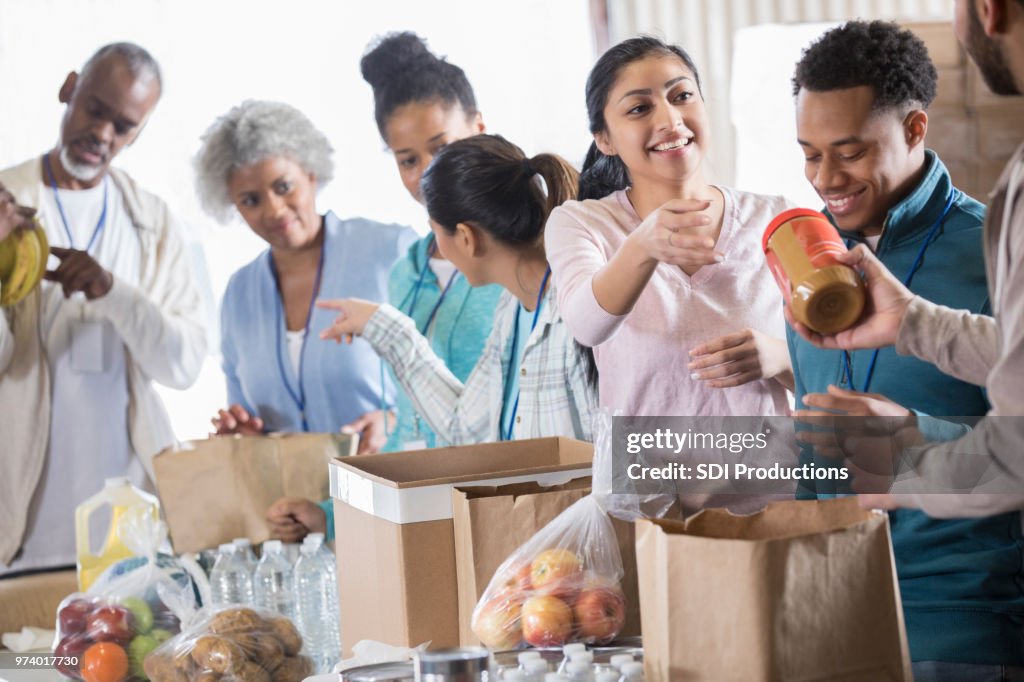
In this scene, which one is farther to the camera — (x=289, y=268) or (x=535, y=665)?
(x=289, y=268)

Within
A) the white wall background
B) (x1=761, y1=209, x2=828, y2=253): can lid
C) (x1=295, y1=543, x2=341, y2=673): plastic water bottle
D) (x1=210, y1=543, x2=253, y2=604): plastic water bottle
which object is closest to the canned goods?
(x1=761, y1=209, x2=828, y2=253): can lid

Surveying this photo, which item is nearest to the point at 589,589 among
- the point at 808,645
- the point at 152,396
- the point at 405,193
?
the point at 808,645

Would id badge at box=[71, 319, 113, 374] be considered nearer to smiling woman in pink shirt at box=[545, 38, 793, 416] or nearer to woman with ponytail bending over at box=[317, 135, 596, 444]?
woman with ponytail bending over at box=[317, 135, 596, 444]

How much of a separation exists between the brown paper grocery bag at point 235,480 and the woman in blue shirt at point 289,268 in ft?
0.49

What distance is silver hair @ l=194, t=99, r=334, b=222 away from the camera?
8.81 feet

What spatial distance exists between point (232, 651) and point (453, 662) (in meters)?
0.57

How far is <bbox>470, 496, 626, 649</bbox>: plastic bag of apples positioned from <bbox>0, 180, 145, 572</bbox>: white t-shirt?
68.3 inches

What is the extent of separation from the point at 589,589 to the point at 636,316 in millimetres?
459

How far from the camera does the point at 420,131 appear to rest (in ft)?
8.07

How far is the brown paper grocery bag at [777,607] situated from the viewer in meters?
1.11

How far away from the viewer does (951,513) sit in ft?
4.10

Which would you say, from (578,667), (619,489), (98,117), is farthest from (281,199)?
(578,667)

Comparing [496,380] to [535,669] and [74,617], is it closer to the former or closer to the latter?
[74,617]

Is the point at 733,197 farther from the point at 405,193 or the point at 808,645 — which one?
the point at 405,193
